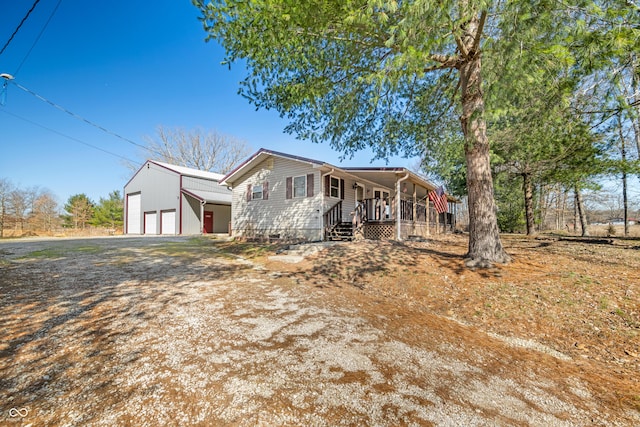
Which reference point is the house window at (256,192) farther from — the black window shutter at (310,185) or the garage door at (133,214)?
the garage door at (133,214)

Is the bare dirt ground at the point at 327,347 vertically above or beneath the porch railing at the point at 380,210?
beneath

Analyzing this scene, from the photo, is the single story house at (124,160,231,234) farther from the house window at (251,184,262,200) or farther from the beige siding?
the house window at (251,184,262,200)

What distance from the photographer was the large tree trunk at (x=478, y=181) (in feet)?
20.8

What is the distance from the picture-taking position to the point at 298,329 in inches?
147

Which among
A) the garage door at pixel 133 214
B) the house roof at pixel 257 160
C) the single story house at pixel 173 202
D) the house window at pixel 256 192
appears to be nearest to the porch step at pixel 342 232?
the house roof at pixel 257 160

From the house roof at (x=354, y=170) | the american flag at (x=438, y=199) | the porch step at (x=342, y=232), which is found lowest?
the porch step at (x=342, y=232)

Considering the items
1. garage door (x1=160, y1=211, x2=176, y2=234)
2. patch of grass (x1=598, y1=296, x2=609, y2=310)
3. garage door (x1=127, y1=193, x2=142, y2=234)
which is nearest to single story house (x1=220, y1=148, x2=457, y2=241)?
patch of grass (x1=598, y1=296, x2=609, y2=310)

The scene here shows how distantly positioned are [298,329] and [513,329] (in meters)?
3.20

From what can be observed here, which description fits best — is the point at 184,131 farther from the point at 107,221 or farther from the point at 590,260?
the point at 590,260

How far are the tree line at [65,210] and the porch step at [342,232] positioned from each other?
28227mm

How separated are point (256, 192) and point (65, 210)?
113 feet

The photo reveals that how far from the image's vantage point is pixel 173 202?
68.1ft

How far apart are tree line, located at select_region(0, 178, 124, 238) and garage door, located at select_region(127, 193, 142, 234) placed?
7.21 m

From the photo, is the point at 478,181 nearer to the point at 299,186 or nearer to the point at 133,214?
the point at 299,186
